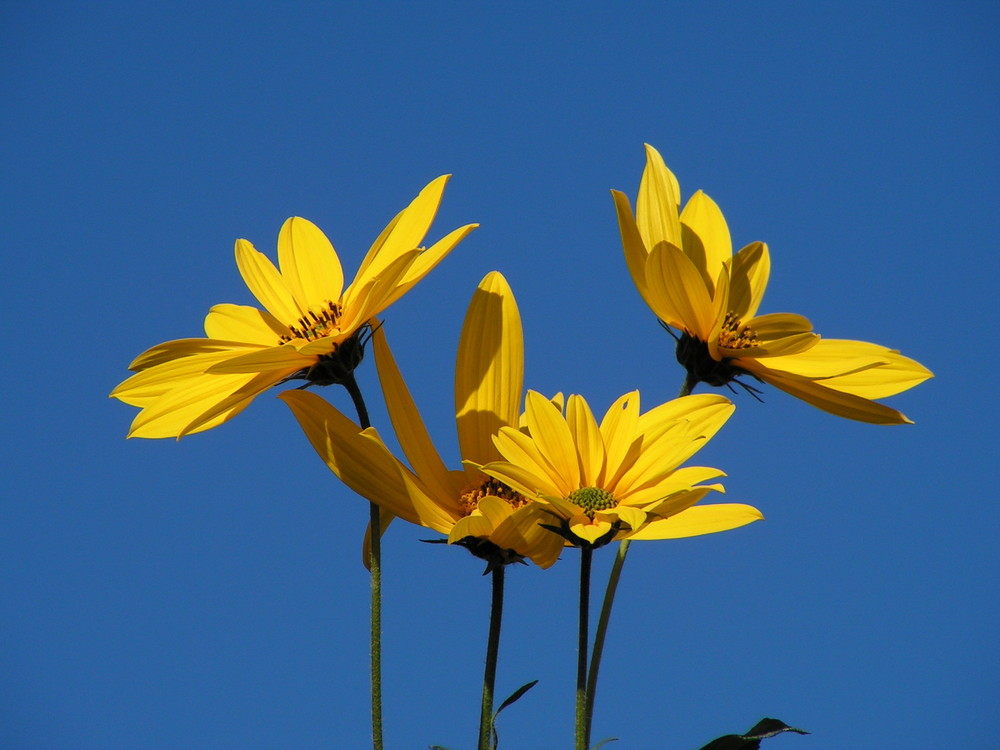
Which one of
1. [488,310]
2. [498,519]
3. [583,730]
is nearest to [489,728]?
[583,730]

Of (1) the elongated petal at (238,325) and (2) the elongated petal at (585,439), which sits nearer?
(2) the elongated petal at (585,439)

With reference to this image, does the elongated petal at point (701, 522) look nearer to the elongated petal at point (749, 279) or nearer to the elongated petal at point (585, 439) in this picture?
the elongated petal at point (585, 439)

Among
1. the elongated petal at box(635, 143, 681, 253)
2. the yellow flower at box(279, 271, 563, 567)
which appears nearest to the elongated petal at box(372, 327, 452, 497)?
the yellow flower at box(279, 271, 563, 567)

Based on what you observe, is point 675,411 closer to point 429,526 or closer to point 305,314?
point 429,526

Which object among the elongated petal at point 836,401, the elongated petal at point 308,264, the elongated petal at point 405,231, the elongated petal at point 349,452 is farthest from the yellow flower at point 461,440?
the elongated petal at point 836,401

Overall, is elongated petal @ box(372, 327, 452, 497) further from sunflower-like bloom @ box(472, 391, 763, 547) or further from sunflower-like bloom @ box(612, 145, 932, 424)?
sunflower-like bloom @ box(612, 145, 932, 424)

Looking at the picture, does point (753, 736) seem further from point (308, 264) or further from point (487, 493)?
point (308, 264)
